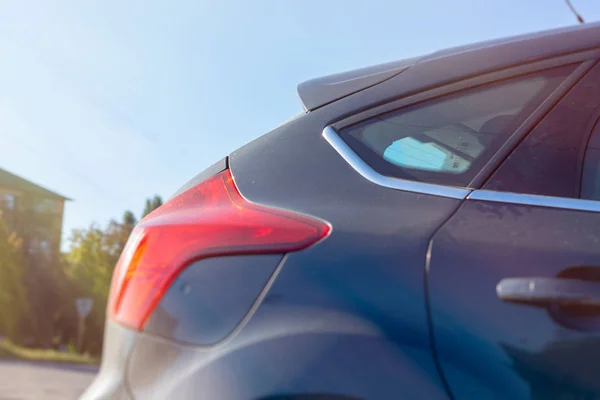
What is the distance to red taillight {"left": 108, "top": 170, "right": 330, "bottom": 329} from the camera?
1428 millimetres

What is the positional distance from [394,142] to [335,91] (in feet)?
0.87

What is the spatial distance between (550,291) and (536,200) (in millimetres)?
238

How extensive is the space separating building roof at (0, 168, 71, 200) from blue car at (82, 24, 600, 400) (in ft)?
181

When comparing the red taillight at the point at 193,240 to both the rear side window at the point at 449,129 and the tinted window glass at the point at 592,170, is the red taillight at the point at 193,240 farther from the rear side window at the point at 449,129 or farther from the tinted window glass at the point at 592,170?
the tinted window glass at the point at 592,170

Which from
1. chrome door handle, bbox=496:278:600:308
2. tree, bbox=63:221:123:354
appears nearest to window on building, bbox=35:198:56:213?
tree, bbox=63:221:123:354

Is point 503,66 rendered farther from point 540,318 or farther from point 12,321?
point 12,321

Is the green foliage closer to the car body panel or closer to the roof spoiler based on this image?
the roof spoiler

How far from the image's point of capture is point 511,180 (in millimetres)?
1471

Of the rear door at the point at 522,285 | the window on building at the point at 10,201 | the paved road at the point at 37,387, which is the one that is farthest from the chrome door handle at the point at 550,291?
the window on building at the point at 10,201

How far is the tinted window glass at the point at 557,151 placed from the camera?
1468 mm

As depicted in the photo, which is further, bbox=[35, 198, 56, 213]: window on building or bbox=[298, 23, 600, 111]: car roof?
bbox=[35, 198, 56, 213]: window on building

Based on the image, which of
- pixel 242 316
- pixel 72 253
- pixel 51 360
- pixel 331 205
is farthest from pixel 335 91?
pixel 72 253

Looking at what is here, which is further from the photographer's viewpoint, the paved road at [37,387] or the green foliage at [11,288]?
the green foliage at [11,288]

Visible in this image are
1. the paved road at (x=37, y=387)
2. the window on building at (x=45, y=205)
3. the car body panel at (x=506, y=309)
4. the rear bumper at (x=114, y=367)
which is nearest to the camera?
the car body panel at (x=506, y=309)
